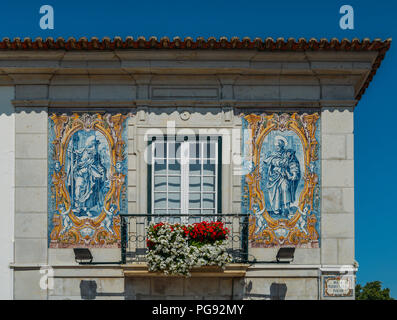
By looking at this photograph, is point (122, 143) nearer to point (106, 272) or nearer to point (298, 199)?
point (106, 272)

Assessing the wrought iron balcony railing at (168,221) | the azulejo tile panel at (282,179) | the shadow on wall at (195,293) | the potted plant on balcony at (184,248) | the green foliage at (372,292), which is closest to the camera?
the potted plant on balcony at (184,248)

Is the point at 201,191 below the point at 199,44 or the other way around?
below

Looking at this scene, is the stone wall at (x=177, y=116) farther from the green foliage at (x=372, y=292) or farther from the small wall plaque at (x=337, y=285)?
the green foliage at (x=372, y=292)

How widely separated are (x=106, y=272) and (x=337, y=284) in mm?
4222

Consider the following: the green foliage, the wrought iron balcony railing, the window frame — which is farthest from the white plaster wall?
the green foliage

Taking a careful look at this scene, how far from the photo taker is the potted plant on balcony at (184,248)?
34.2ft

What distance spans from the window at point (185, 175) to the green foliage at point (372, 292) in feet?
119

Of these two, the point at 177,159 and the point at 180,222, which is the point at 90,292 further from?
the point at 177,159

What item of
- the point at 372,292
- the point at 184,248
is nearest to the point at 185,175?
the point at 184,248

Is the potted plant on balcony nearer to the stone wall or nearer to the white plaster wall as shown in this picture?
the stone wall

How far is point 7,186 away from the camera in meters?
11.2

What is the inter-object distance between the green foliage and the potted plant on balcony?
120 ft

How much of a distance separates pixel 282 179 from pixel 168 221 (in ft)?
7.41

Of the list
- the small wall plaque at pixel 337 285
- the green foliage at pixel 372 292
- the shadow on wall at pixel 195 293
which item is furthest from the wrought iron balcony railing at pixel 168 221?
the green foliage at pixel 372 292
